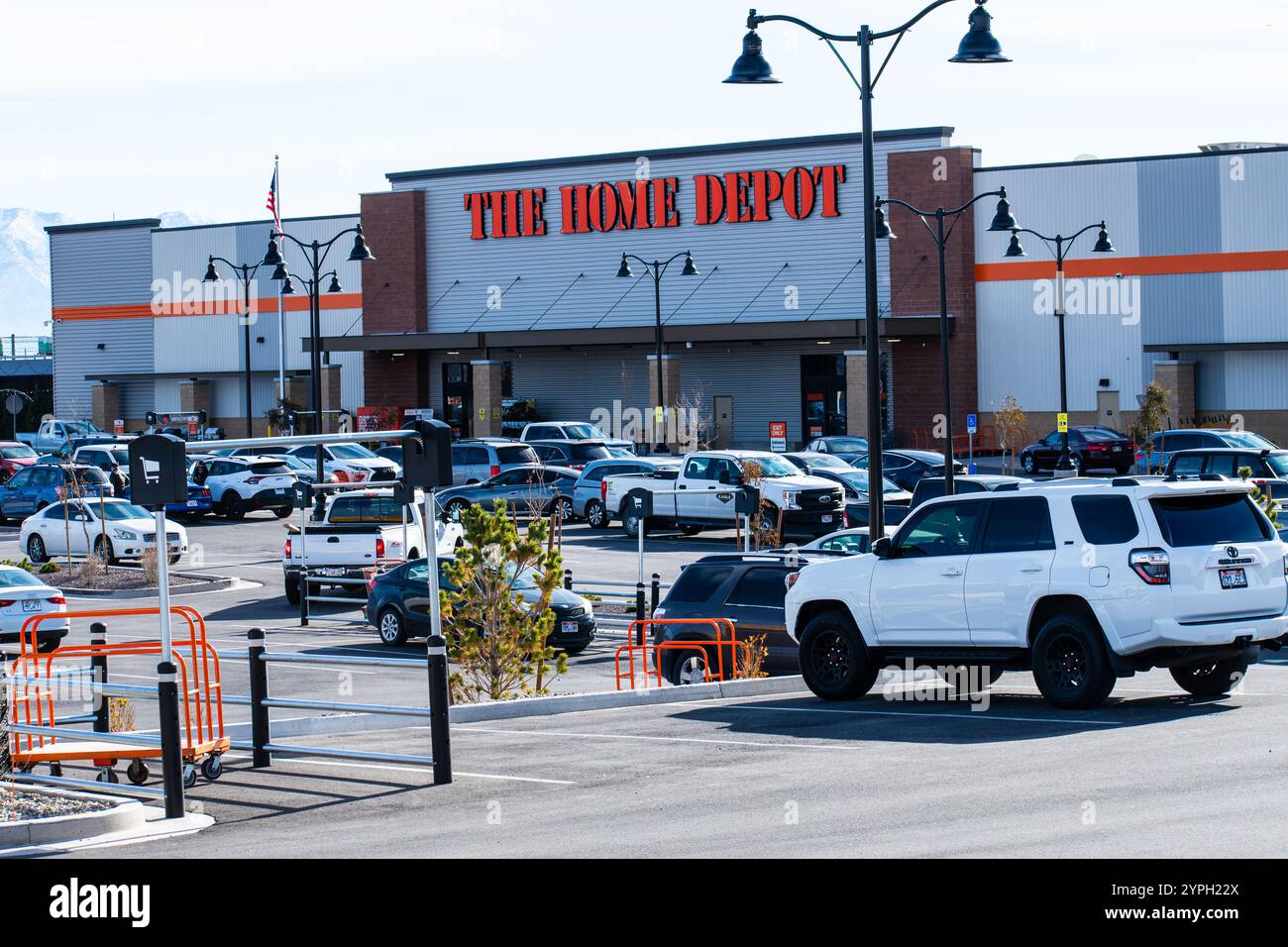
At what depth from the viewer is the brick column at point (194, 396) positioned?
8150 centimetres

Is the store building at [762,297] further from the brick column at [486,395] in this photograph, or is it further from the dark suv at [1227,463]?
the dark suv at [1227,463]

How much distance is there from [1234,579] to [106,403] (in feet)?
258

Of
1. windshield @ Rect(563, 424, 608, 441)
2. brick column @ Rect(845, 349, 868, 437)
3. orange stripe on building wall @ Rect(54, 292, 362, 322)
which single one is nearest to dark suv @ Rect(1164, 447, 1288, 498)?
windshield @ Rect(563, 424, 608, 441)

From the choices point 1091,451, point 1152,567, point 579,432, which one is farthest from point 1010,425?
point 1152,567

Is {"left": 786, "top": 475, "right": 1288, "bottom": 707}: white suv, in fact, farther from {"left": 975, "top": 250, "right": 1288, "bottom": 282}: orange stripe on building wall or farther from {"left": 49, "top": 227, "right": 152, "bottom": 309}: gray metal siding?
{"left": 49, "top": 227, "right": 152, "bottom": 309}: gray metal siding

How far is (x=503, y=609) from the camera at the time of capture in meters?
17.7

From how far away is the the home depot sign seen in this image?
6512cm

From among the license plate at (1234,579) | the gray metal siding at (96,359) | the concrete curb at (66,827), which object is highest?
the gray metal siding at (96,359)

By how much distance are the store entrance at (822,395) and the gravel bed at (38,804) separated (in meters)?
56.0

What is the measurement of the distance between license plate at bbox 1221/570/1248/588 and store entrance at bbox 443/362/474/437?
60703mm

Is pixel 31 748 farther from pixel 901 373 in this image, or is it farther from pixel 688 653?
pixel 901 373

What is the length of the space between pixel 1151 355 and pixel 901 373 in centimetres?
876

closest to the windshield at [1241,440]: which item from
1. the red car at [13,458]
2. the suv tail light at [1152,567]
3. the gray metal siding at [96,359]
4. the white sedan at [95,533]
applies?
the white sedan at [95,533]

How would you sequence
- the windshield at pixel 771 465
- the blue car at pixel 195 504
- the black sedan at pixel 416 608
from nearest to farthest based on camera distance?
the black sedan at pixel 416 608, the windshield at pixel 771 465, the blue car at pixel 195 504
